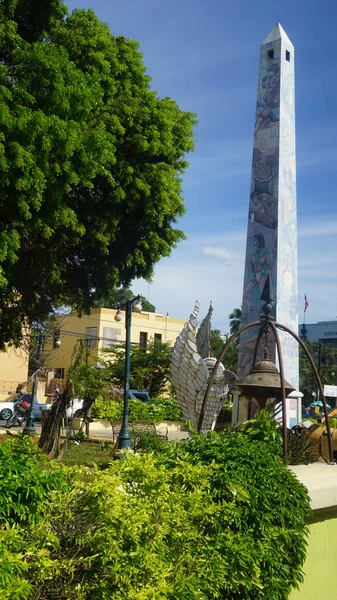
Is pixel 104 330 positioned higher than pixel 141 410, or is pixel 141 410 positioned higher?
pixel 104 330

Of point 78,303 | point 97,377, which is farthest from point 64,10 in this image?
→ point 97,377

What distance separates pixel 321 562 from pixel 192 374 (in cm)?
989

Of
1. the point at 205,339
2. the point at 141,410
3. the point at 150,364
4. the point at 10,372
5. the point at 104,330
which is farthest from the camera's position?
the point at 104,330

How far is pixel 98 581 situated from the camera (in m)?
3.08

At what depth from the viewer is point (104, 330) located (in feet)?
146

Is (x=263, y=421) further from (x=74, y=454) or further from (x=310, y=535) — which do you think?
(x=74, y=454)

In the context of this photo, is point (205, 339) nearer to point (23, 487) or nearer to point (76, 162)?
point (76, 162)

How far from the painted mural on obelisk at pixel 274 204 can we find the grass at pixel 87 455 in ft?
25.5

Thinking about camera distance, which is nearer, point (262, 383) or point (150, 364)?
point (262, 383)

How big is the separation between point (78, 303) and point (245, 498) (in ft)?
44.6

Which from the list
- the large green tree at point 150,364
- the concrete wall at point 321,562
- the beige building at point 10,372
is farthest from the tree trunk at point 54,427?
the large green tree at point 150,364

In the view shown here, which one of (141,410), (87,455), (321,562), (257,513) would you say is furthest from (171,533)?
(141,410)

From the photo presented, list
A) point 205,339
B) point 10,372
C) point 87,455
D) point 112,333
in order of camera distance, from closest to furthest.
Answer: point 87,455, point 205,339, point 10,372, point 112,333

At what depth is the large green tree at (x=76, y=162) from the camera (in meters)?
11.2
